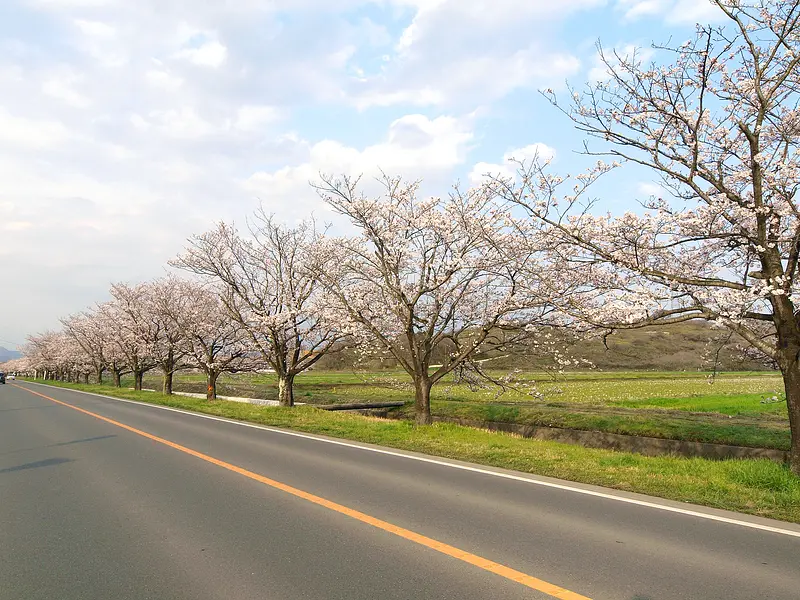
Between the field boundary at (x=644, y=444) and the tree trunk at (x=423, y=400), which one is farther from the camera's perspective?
the tree trunk at (x=423, y=400)

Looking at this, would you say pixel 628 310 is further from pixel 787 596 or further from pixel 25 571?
pixel 25 571

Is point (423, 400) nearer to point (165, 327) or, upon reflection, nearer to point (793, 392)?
point (793, 392)

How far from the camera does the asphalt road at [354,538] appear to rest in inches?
169

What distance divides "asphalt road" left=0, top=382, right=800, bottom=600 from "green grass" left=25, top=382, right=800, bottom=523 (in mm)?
683

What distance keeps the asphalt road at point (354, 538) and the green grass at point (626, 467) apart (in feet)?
2.24

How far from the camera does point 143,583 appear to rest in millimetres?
4391

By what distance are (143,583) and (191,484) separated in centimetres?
373

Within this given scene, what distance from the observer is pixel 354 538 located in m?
5.42

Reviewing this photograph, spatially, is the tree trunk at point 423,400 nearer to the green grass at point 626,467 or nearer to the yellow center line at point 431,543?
the green grass at point 626,467

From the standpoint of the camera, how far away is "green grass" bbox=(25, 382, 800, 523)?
7250 mm

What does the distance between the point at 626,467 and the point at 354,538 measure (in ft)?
19.2

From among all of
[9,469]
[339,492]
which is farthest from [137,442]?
[339,492]

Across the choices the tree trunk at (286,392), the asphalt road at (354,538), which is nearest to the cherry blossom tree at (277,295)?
Result: the tree trunk at (286,392)

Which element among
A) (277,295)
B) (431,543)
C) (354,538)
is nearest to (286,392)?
(277,295)
